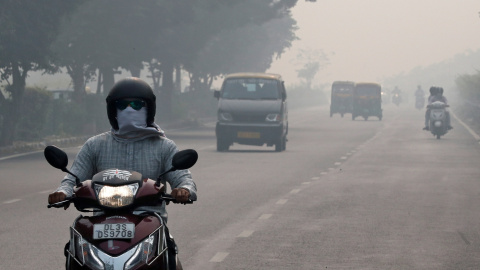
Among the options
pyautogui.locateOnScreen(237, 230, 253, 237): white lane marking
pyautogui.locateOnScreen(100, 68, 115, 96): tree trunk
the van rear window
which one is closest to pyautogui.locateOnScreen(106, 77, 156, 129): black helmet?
pyautogui.locateOnScreen(237, 230, 253, 237): white lane marking

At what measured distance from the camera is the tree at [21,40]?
1254 inches

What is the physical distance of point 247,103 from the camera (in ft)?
104

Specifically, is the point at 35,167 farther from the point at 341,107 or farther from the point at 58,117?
the point at 341,107

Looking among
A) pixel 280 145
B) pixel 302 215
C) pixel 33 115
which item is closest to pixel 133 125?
pixel 302 215

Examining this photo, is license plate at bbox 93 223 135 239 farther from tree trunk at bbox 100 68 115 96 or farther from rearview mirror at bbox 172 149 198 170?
tree trunk at bbox 100 68 115 96

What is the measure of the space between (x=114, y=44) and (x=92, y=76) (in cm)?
556

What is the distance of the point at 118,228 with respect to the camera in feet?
18.7

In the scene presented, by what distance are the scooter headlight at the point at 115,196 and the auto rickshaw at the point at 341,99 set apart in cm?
7198

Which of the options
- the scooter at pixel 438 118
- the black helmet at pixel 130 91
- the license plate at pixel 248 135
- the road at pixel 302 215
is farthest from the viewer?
the scooter at pixel 438 118

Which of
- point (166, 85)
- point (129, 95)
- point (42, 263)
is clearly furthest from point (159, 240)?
point (166, 85)

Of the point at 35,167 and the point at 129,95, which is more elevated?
the point at 129,95

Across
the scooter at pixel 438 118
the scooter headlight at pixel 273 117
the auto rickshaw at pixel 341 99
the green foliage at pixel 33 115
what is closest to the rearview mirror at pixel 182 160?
the scooter headlight at pixel 273 117

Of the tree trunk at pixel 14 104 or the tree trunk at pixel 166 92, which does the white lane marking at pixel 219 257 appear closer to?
the tree trunk at pixel 14 104

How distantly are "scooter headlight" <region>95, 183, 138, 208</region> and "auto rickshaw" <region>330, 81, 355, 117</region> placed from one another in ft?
236
